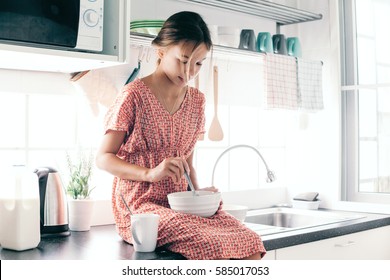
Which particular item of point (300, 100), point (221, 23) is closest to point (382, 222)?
point (300, 100)

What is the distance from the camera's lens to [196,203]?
1.63 meters

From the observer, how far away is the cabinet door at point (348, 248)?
6.45 ft

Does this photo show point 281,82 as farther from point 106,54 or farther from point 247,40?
point 106,54

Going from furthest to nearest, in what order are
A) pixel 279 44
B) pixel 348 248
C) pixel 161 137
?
pixel 279 44, pixel 348 248, pixel 161 137

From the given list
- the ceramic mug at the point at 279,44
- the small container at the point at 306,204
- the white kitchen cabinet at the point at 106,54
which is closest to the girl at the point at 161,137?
the white kitchen cabinet at the point at 106,54

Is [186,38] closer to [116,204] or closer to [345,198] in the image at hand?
[116,204]

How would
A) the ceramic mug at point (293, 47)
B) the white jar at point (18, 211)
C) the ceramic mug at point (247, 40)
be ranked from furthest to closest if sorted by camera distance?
the ceramic mug at point (293, 47) < the ceramic mug at point (247, 40) < the white jar at point (18, 211)

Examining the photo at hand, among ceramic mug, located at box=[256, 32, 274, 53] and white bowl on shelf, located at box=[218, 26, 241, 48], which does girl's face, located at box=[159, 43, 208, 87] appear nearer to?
white bowl on shelf, located at box=[218, 26, 241, 48]

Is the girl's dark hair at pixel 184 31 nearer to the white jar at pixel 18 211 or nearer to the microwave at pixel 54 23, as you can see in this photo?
the microwave at pixel 54 23

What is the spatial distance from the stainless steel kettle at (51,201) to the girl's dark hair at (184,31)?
1.80ft

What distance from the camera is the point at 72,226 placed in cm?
191

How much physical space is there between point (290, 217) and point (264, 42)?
84cm

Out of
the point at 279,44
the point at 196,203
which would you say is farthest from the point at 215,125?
the point at 196,203

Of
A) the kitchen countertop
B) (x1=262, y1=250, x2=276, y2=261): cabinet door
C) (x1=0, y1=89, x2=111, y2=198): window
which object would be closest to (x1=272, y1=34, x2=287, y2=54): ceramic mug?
the kitchen countertop
